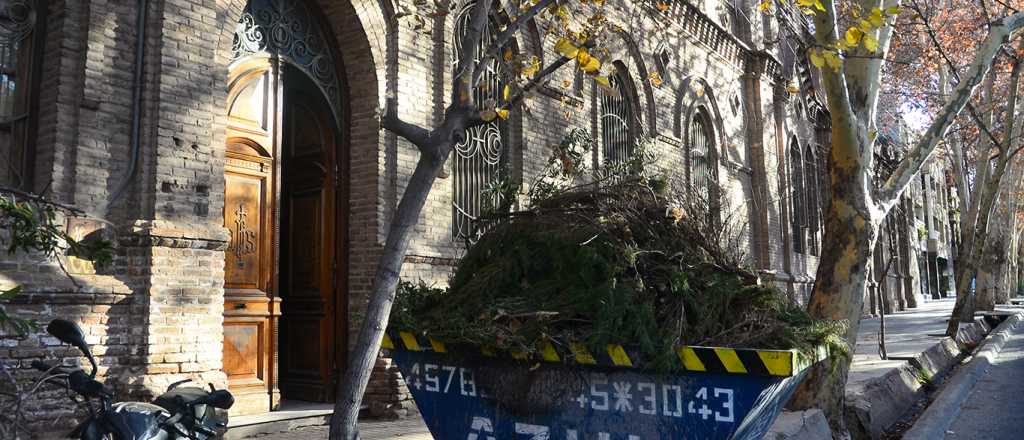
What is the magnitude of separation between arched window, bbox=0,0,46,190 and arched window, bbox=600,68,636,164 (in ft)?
29.0

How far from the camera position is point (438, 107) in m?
9.93

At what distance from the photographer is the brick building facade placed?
21.7ft

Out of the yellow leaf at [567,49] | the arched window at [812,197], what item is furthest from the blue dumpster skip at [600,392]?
the arched window at [812,197]

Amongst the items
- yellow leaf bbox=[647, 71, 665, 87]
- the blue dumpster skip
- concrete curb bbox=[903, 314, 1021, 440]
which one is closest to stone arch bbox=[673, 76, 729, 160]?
yellow leaf bbox=[647, 71, 665, 87]

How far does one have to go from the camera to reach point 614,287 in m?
3.80

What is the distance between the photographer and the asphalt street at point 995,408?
7867 millimetres

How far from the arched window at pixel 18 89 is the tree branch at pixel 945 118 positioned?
7.88 metres

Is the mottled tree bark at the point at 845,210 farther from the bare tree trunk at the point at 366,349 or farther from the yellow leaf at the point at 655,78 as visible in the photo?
the bare tree trunk at the point at 366,349

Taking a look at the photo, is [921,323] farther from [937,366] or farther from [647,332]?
[647,332]

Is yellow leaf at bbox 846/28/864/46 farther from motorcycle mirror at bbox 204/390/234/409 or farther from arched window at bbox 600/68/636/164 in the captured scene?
arched window at bbox 600/68/636/164

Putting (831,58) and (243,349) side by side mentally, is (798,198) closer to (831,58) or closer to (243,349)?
(831,58)

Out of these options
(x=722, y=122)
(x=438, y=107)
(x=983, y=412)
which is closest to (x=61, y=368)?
(x=438, y=107)

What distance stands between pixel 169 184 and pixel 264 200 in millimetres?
1669

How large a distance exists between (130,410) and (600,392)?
6.94ft
